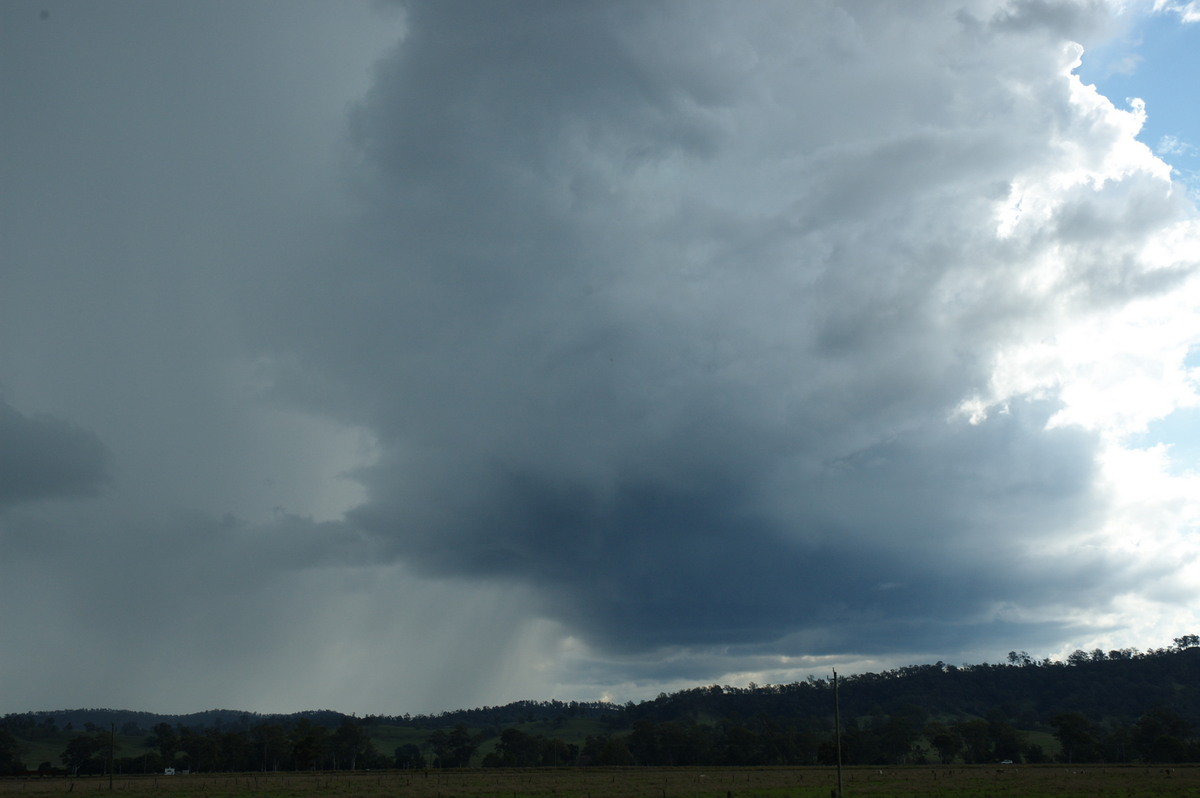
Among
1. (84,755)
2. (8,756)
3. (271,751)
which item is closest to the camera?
(8,756)

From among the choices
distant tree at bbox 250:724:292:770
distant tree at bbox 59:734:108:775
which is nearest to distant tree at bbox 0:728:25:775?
distant tree at bbox 59:734:108:775

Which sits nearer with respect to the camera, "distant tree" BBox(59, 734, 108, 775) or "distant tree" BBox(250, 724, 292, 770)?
"distant tree" BBox(59, 734, 108, 775)

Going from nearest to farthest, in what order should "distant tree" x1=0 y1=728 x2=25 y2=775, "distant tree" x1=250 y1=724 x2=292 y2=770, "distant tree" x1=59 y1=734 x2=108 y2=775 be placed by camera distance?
"distant tree" x1=0 y1=728 x2=25 y2=775 < "distant tree" x1=59 y1=734 x2=108 y2=775 < "distant tree" x1=250 y1=724 x2=292 y2=770

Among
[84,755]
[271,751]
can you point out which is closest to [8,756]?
[84,755]

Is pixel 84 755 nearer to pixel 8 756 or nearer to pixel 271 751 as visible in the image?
pixel 8 756

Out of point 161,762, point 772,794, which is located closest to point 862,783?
point 772,794

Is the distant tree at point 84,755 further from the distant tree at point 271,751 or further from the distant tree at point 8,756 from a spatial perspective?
the distant tree at point 271,751

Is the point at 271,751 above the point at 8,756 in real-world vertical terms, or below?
below

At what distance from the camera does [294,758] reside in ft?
631

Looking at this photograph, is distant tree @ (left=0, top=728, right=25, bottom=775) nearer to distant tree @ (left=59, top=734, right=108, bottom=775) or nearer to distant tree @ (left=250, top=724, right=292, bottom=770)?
distant tree @ (left=59, top=734, right=108, bottom=775)

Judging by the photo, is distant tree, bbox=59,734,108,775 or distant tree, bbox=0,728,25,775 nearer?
distant tree, bbox=0,728,25,775

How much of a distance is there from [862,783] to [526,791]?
140ft

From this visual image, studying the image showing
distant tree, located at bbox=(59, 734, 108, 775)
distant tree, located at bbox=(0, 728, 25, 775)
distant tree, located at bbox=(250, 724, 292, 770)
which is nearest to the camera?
distant tree, located at bbox=(0, 728, 25, 775)

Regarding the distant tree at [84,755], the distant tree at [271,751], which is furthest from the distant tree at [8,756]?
the distant tree at [271,751]
